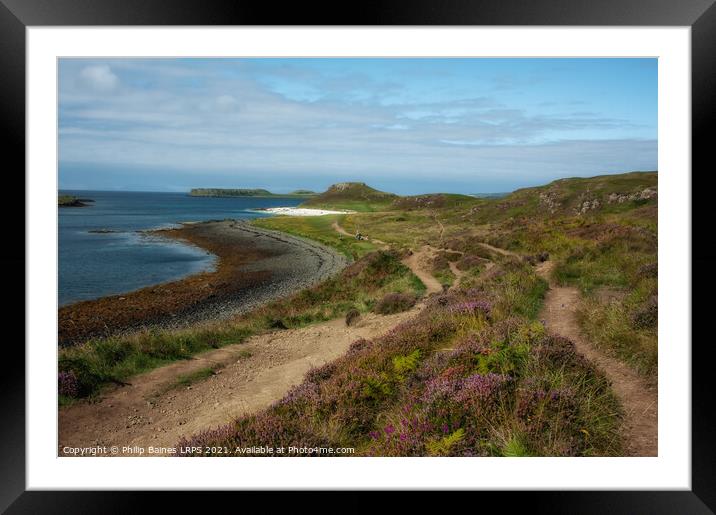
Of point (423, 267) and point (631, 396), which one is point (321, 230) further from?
point (631, 396)

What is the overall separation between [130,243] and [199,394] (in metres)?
10.3

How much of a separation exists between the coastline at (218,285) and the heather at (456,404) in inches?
334

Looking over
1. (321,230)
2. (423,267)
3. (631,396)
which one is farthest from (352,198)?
(321,230)

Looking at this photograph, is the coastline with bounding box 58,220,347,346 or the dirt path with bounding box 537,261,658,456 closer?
the dirt path with bounding box 537,261,658,456

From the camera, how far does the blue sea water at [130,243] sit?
8887 mm

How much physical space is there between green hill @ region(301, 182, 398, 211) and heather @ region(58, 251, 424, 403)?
3.27m

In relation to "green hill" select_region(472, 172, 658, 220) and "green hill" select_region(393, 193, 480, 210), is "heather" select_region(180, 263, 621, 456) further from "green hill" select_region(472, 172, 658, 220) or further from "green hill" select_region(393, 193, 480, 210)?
"green hill" select_region(393, 193, 480, 210)

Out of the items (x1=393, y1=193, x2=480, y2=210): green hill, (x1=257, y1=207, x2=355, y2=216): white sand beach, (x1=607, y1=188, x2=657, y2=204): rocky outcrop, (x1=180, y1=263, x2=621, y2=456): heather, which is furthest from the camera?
(x1=257, y1=207, x2=355, y2=216): white sand beach

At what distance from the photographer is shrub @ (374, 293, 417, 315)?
1141 cm

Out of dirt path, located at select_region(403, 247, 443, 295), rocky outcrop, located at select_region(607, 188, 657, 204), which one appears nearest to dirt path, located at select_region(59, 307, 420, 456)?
dirt path, located at select_region(403, 247, 443, 295)

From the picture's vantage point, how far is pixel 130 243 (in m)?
14.8

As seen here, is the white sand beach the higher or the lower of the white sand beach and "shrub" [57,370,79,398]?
the higher
